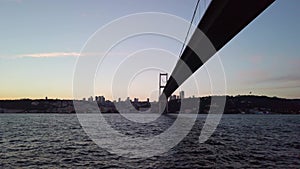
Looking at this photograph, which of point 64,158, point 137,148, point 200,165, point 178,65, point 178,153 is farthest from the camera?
point 178,65

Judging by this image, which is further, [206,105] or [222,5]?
[206,105]

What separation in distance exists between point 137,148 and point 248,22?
11371mm

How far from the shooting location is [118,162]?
17172 millimetres

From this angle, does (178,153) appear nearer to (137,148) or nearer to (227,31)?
(137,148)

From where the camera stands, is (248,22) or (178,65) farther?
(178,65)

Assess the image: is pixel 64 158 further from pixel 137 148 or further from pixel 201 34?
pixel 201 34

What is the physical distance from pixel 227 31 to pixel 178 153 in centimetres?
840

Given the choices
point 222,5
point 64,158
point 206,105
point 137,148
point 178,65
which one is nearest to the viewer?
point 222,5

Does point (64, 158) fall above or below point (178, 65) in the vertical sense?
below

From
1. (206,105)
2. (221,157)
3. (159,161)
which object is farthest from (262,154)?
(206,105)

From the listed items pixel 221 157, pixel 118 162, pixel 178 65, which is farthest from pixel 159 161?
pixel 178 65

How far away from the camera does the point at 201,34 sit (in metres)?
21.5

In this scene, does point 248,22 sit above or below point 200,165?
above

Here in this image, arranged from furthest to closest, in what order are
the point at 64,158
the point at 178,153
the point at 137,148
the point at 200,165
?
the point at 137,148, the point at 178,153, the point at 64,158, the point at 200,165
